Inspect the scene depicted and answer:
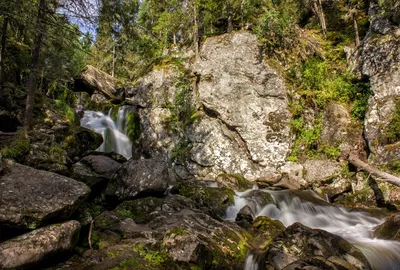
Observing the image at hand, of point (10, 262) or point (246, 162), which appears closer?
point (10, 262)

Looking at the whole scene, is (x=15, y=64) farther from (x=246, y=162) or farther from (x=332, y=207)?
(x=332, y=207)

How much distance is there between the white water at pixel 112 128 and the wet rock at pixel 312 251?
556 inches

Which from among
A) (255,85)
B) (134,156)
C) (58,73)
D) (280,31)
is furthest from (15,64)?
(280,31)

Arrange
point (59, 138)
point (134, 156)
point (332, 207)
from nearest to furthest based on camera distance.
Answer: point (332, 207) < point (59, 138) < point (134, 156)

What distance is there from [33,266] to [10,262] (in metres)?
0.36

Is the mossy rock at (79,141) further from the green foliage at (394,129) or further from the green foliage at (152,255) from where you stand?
the green foliage at (394,129)

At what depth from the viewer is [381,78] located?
13.8 metres

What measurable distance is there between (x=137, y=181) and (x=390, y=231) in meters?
7.82

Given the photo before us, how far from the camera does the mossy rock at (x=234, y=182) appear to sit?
43.6ft

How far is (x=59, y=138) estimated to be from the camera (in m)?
12.0

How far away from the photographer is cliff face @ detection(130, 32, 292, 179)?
1570cm

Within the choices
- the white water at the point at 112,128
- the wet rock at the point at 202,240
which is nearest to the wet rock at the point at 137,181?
the wet rock at the point at 202,240

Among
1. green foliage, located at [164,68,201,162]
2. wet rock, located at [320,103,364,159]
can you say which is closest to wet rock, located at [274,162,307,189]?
wet rock, located at [320,103,364,159]

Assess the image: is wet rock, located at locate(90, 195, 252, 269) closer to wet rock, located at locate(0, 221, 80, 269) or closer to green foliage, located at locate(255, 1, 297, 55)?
wet rock, located at locate(0, 221, 80, 269)
